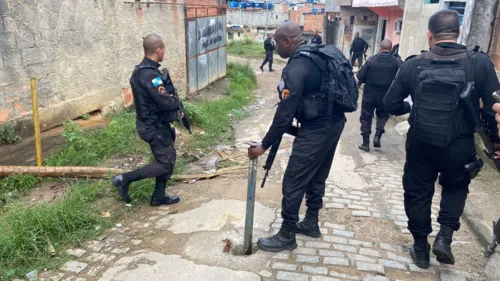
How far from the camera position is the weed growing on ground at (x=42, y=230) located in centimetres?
298

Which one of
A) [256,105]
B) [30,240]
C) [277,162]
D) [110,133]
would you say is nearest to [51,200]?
[30,240]

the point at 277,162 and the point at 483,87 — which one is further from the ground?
the point at 483,87

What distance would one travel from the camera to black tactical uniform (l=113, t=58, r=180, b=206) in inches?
146

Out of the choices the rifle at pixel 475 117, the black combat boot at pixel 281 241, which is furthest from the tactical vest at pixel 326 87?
the black combat boot at pixel 281 241

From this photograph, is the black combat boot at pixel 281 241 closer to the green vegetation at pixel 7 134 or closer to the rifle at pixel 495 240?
the rifle at pixel 495 240

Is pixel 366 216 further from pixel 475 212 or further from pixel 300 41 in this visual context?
pixel 300 41

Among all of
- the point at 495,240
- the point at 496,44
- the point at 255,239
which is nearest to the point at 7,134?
the point at 255,239

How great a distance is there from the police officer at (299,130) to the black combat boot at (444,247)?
102 cm

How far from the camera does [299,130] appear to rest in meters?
3.18

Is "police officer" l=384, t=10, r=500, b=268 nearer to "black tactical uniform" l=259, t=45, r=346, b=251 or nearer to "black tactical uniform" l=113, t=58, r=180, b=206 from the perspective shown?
"black tactical uniform" l=259, t=45, r=346, b=251

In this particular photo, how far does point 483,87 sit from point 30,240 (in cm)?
351

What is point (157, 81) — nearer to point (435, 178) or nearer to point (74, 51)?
point (435, 178)

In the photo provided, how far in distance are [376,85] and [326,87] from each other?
367cm

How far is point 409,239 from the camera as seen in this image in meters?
3.53
